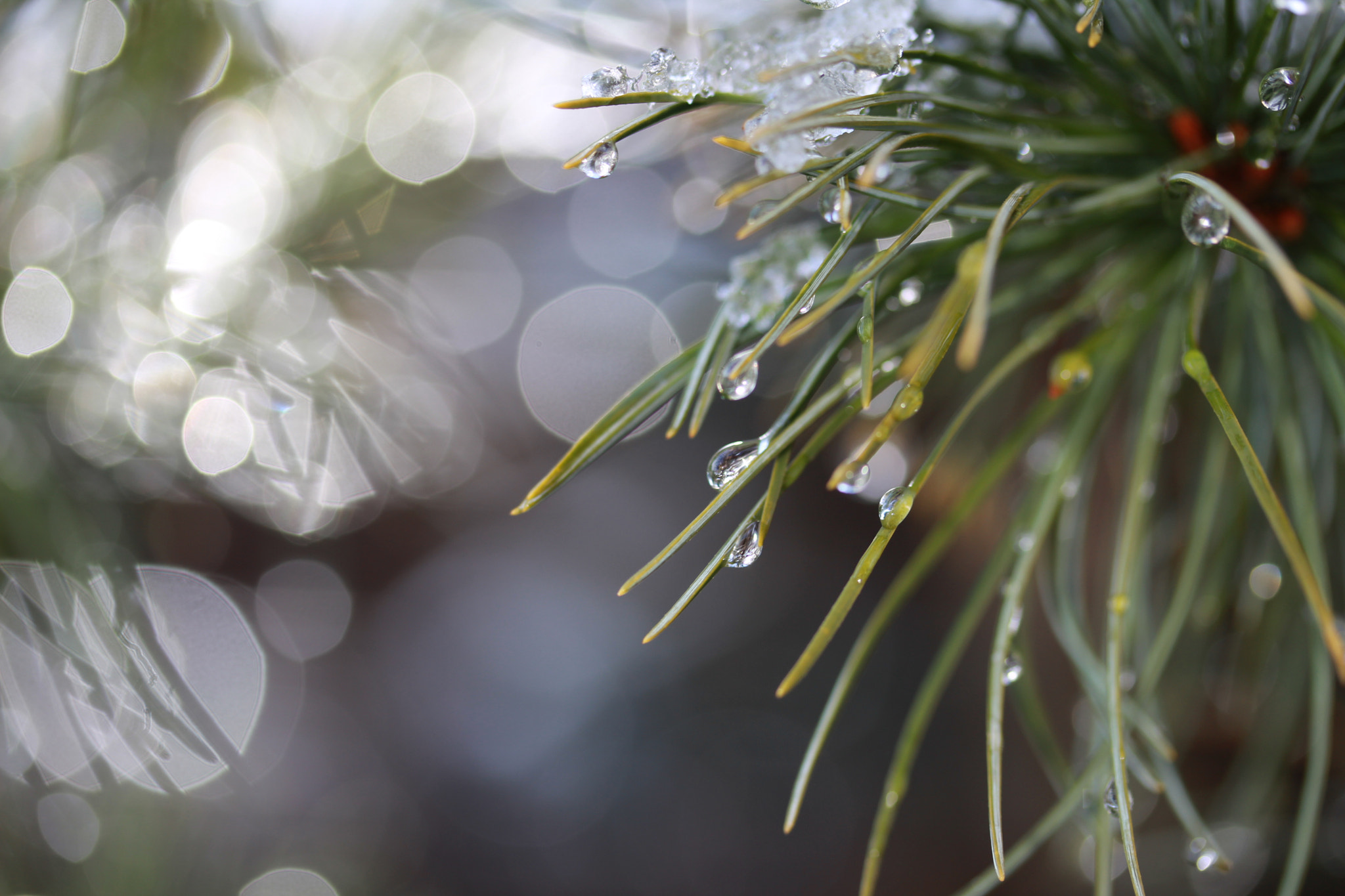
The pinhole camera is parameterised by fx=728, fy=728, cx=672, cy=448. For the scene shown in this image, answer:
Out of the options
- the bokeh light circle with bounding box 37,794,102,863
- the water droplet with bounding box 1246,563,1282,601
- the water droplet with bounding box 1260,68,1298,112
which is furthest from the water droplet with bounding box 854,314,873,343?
the bokeh light circle with bounding box 37,794,102,863

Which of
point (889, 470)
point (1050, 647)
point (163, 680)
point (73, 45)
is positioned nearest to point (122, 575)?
point (163, 680)

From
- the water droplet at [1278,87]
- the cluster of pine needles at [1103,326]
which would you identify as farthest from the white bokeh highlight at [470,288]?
the water droplet at [1278,87]

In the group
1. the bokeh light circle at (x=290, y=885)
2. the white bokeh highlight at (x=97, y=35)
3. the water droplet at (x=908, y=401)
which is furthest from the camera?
the bokeh light circle at (x=290, y=885)

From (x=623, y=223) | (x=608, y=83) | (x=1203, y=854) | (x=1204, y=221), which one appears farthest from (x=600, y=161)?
(x=623, y=223)

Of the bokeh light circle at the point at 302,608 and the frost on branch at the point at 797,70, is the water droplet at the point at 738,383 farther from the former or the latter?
the bokeh light circle at the point at 302,608

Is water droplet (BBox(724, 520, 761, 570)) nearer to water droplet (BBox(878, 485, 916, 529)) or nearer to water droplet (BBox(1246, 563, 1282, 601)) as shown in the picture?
water droplet (BBox(878, 485, 916, 529))

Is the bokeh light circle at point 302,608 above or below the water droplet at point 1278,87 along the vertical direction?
below

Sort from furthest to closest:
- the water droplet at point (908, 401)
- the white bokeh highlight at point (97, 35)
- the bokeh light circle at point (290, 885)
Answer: the bokeh light circle at point (290, 885)
the white bokeh highlight at point (97, 35)
the water droplet at point (908, 401)
